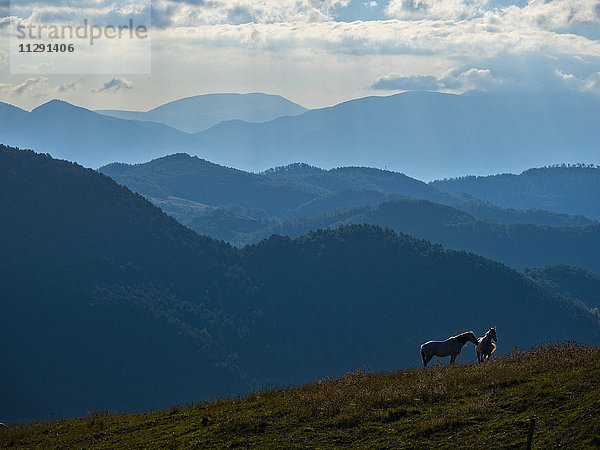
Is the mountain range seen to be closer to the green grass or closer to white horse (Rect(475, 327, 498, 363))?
the green grass

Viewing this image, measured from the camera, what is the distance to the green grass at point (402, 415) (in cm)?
1655

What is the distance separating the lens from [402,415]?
1889cm

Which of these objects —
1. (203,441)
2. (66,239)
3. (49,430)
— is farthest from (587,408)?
(66,239)

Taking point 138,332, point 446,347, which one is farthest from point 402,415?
point 138,332

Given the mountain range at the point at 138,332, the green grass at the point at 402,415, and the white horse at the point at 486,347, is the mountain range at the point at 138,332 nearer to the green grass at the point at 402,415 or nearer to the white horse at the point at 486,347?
the green grass at the point at 402,415


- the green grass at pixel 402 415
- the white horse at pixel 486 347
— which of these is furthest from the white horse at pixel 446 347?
the green grass at pixel 402 415

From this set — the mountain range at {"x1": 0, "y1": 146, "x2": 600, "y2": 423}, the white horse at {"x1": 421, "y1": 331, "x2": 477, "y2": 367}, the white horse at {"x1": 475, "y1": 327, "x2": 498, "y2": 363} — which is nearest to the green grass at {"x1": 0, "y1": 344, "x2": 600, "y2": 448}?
the white horse at {"x1": 475, "y1": 327, "x2": 498, "y2": 363}

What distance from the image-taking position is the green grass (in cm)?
1655

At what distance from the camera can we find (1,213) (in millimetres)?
190125

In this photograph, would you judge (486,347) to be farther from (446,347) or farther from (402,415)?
(402,415)

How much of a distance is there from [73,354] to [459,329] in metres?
104

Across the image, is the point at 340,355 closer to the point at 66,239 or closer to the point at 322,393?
the point at 66,239

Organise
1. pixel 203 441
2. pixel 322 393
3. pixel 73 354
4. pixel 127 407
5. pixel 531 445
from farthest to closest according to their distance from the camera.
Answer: pixel 73 354 → pixel 127 407 → pixel 322 393 → pixel 203 441 → pixel 531 445

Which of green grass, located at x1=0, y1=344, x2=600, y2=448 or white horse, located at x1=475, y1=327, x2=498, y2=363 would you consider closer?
green grass, located at x1=0, y1=344, x2=600, y2=448
